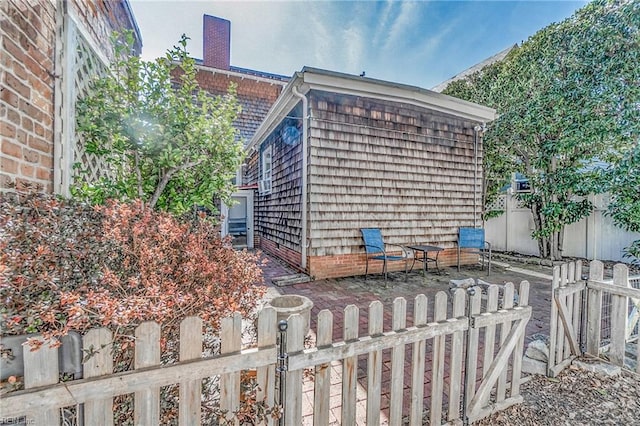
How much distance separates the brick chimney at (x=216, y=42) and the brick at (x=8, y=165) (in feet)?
37.6

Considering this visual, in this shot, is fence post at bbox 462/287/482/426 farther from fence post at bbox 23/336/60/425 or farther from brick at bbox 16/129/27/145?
brick at bbox 16/129/27/145

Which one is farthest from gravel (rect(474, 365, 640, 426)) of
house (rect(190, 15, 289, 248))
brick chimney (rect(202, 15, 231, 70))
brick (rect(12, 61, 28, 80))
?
brick chimney (rect(202, 15, 231, 70))

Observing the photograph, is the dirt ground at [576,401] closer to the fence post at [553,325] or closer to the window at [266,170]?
the fence post at [553,325]

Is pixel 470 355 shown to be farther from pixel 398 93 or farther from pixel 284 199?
pixel 284 199

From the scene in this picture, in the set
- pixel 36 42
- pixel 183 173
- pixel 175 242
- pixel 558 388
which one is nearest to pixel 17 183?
pixel 175 242

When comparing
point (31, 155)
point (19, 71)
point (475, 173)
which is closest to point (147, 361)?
point (31, 155)

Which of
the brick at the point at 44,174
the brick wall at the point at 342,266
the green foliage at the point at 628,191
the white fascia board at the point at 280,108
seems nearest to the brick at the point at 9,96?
the brick at the point at 44,174

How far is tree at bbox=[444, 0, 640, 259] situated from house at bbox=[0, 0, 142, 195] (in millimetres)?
8835

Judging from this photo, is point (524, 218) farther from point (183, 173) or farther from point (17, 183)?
point (17, 183)

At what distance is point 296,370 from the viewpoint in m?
1.45

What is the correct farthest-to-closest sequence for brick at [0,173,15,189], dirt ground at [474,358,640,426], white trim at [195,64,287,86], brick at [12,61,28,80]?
1. white trim at [195,64,287,86]
2. dirt ground at [474,358,640,426]
3. brick at [12,61,28,80]
4. brick at [0,173,15,189]

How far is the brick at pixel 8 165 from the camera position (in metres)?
1.56

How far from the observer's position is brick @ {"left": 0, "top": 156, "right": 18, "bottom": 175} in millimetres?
1558

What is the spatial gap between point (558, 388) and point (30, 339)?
3394mm
